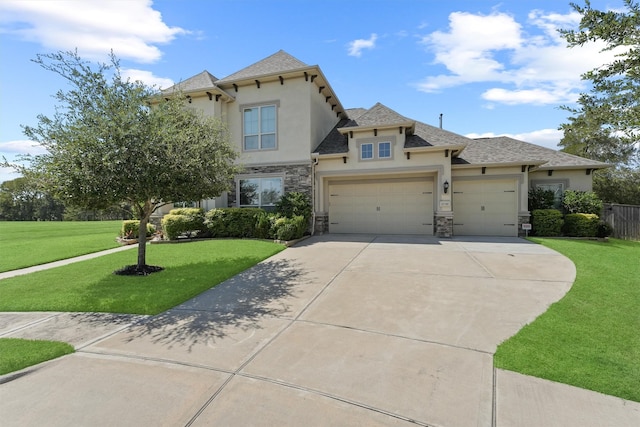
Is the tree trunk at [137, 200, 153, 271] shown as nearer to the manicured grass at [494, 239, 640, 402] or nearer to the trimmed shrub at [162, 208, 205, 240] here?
the trimmed shrub at [162, 208, 205, 240]

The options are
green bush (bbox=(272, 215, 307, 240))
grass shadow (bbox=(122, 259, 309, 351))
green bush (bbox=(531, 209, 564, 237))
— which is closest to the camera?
grass shadow (bbox=(122, 259, 309, 351))

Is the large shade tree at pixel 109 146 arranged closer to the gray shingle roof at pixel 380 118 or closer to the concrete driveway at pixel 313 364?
the concrete driveway at pixel 313 364

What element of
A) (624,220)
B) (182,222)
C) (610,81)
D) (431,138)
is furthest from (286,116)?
(624,220)

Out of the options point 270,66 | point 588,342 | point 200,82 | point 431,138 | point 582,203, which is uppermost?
point 270,66

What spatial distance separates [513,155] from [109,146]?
49.1 ft

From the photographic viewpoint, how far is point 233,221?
40.3ft

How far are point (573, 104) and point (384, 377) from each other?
4432 millimetres

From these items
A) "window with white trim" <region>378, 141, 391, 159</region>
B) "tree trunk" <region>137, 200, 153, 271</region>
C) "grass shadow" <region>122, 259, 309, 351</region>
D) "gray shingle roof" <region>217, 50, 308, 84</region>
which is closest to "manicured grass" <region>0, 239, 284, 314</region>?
"grass shadow" <region>122, 259, 309, 351</region>

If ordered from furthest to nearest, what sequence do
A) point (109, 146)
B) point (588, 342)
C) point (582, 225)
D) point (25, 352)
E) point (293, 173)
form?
point (293, 173) < point (582, 225) < point (109, 146) < point (588, 342) < point (25, 352)

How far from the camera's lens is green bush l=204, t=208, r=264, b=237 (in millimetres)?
12148

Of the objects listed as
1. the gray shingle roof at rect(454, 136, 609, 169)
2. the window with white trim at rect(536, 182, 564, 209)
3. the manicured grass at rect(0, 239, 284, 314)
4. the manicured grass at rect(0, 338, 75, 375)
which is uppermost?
the gray shingle roof at rect(454, 136, 609, 169)

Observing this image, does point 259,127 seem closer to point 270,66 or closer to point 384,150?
point 270,66

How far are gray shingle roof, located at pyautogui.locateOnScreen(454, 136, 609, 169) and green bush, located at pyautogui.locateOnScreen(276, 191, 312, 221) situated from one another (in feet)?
23.6

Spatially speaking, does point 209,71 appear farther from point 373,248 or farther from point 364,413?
point 364,413
